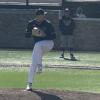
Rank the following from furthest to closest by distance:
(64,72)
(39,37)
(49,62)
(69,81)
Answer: (49,62) < (64,72) < (69,81) < (39,37)

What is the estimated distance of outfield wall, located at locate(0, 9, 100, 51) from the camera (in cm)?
2755

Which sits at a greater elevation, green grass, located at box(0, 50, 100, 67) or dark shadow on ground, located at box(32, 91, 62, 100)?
dark shadow on ground, located at box(32, 91, 62, 100)

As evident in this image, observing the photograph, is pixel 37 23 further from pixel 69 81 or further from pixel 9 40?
pixel 9 40

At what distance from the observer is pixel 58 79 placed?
52.5 feet

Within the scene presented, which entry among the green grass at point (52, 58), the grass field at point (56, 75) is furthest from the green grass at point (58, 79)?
the green grass at point (52, 58)

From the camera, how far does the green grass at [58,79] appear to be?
14.4m

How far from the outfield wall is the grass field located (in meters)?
3.28

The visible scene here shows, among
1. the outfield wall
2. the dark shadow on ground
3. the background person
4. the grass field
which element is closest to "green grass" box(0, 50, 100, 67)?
the grass field

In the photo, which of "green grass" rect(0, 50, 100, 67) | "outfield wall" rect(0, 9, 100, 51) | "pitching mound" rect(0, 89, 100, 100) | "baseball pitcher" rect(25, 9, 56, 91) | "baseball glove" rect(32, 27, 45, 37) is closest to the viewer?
"pitching mound" rect(0, 89, 100, 100)

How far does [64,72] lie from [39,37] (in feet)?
18.9

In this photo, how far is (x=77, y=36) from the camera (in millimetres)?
27547

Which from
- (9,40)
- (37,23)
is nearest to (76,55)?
(9,40)

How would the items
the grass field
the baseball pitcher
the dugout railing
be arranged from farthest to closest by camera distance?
the dugout railing
the grass field
the baseball pitcher

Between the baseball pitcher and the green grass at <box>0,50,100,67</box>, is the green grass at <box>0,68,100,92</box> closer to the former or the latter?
the baseball pitcher
